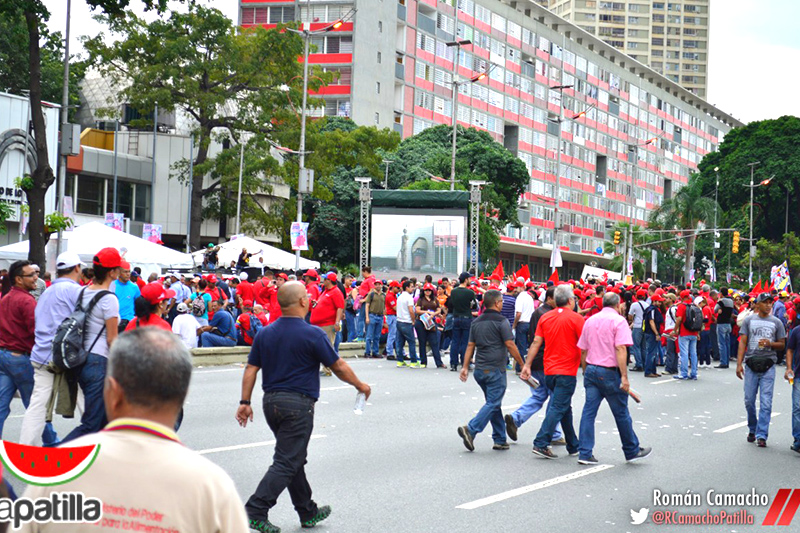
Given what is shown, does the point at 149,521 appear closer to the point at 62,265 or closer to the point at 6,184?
the point at 62,265

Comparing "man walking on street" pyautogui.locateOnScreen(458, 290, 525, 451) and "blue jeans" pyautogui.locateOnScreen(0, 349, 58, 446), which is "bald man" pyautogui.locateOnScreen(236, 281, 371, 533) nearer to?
"blue jeans" pyautogui.locateOnScreen(0, 349, 58, 446)

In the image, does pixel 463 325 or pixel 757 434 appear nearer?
pixel 757 434

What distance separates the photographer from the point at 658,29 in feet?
500

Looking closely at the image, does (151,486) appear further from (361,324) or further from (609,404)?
(361,324)

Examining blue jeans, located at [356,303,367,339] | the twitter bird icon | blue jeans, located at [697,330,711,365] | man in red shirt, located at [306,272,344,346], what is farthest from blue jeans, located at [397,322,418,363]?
the twitter bird icon

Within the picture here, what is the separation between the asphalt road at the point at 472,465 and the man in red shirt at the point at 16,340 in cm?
146

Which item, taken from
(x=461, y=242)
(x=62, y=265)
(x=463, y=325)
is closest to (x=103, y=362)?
(x=62, y=265)

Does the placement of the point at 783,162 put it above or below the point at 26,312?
above

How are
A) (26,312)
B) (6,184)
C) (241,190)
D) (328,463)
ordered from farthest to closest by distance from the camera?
(241,190), (6,184), (328,463), (26,312)

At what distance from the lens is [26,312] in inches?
358

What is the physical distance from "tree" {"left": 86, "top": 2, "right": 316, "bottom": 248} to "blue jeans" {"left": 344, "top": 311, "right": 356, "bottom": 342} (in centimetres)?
2237

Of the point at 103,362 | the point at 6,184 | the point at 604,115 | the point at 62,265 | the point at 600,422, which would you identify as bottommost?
the point at 600,422

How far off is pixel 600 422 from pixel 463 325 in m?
7.50

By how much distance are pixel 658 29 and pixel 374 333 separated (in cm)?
13822
